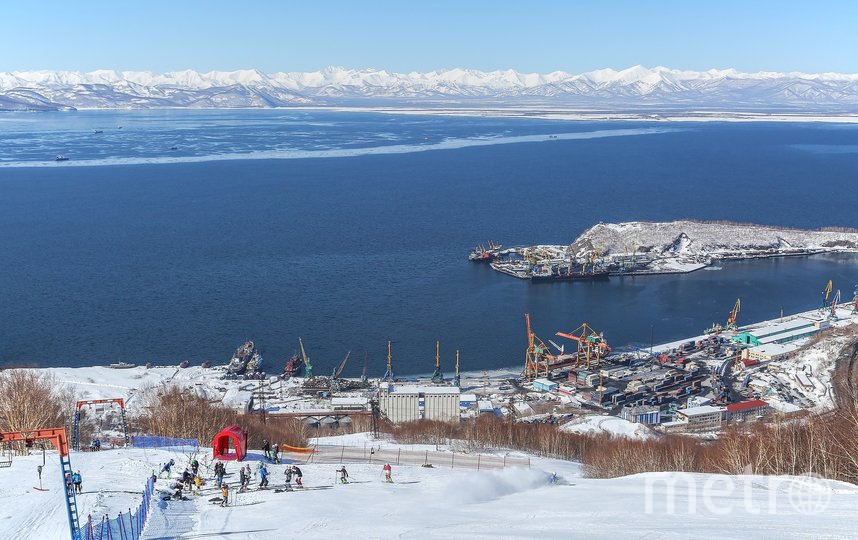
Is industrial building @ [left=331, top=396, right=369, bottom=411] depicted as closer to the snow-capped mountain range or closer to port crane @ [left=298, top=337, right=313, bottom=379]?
port crane @ [left=298, top=337, right=313, bottom=379]

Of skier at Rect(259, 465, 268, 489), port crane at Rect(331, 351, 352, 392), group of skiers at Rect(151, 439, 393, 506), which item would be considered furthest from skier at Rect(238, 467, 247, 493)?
port crane at Rect(331, 351, 352, 392)

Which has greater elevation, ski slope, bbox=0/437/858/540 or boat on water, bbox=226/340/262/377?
ski slope, bbox=0/437/858/540

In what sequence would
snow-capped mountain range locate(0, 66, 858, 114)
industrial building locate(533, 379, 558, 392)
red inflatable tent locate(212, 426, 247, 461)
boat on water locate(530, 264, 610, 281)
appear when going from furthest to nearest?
1. snow-capped mountain range locate(0, 66, 858, 114)
2. boat on water locate(530, 264, 610, 281)
3. industrial building locate(533, 379, 558, 392)
4. red inflatable tent locate(212, 426, 247, 461)

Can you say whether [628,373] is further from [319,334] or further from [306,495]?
[306,495]

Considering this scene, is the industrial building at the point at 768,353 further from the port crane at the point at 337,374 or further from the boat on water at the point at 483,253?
the boat on water at the point at 483,253

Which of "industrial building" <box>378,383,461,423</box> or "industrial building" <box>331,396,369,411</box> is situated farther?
"industrial building" <box>331,396,369,411</box>

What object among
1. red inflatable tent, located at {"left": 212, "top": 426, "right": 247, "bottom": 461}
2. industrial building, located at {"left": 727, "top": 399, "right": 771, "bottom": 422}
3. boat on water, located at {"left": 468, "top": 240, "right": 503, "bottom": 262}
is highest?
red inflatable tent, located at {"left": 212, "top": 426, "right": 247, "bottom": 461}

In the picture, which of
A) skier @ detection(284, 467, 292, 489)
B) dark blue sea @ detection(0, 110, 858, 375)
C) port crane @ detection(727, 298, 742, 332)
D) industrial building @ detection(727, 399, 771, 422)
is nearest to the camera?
skier @ detection(284, 467, 292, 489)
